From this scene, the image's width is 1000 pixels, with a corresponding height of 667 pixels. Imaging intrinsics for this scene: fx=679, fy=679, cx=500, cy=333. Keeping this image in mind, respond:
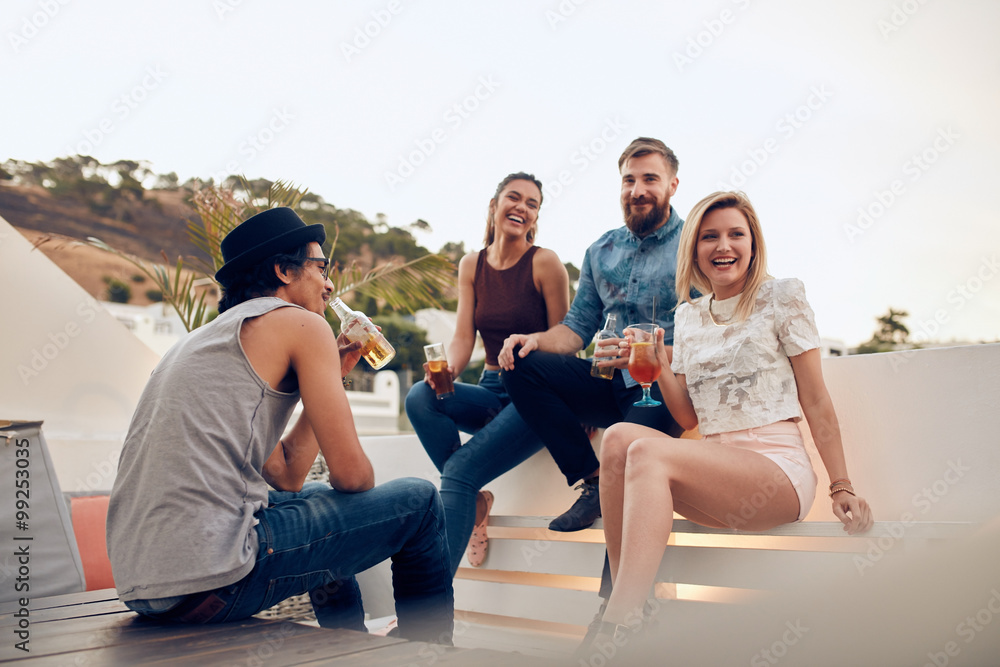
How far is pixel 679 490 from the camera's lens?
78.5 inches

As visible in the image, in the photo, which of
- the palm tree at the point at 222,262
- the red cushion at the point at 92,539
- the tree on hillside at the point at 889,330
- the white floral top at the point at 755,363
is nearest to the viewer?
the white floral top at the point at 755,363

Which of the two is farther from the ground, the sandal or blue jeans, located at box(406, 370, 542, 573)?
blue jeans, located at box(406, 370, 542, 573)

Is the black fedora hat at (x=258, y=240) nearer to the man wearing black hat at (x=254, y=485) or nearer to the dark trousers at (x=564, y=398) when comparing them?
the man wearing black hat at (x=254, y=485)

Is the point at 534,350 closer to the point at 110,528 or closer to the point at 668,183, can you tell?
the point at 668,183

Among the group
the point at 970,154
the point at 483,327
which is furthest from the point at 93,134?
the point at 970,154

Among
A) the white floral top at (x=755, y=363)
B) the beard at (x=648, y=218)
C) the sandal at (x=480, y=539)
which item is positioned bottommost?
the sandal at (x=480, y=539)

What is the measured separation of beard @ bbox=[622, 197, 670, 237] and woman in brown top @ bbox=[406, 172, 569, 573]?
1.54 ft

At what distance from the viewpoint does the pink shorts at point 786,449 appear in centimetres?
202

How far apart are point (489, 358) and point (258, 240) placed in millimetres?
1681

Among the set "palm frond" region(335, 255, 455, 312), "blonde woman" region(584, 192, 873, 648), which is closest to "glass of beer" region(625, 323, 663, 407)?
"blonde woman" region(584, 192, 873, 648)

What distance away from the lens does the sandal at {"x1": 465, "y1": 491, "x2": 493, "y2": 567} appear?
10.7 feet

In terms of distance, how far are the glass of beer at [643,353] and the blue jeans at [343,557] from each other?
2.72 ft

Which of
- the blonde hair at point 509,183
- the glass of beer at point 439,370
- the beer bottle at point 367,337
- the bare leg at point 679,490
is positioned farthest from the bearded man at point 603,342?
the beer bottle at point 367,337

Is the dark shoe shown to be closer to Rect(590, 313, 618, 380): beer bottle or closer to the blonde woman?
the blonde woman
